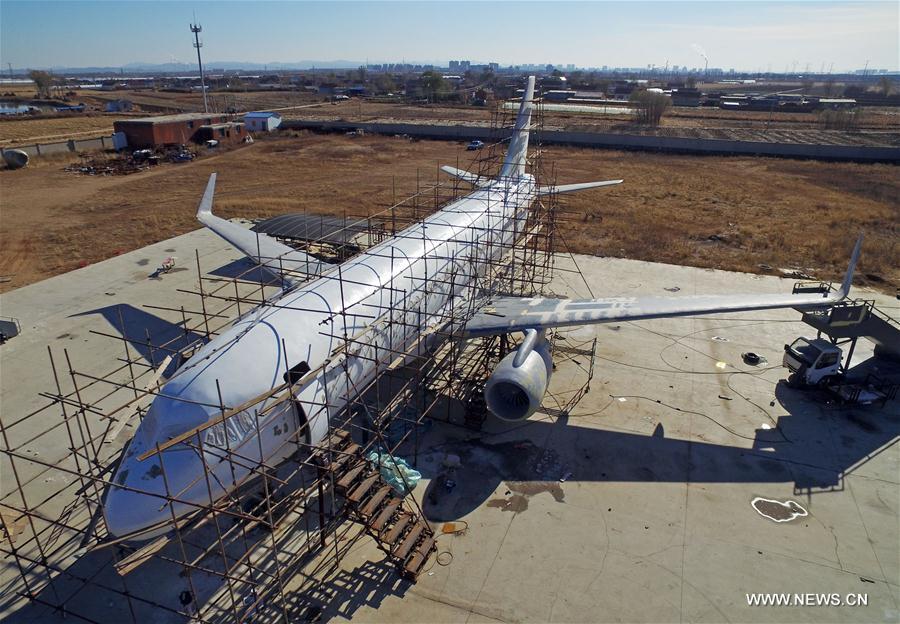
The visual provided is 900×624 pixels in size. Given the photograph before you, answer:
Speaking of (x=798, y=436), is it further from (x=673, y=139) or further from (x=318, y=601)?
(x=673, y=139)

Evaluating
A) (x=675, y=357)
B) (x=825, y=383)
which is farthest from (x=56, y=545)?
(x=825, y=383)

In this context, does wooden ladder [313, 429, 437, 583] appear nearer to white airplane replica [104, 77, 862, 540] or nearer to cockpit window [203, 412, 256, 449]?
white airplane replica [104, 77, 862, 540]

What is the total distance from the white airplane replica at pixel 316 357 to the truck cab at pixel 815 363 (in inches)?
103

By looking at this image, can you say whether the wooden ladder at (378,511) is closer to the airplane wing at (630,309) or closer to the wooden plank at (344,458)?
the wooden plank at (344,458)

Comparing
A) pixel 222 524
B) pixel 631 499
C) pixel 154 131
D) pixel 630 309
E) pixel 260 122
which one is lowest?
pixel 222 524

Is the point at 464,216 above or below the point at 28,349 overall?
above

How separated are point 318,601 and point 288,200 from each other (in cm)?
4104

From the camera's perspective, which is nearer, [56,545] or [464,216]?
[56,545]

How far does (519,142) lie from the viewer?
Answer: 3172 centimetres

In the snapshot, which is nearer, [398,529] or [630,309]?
Result: [398,529]

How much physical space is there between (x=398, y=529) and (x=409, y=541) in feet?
1.27

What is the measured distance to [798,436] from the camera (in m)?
18.8

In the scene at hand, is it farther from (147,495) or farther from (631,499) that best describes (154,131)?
(631,499)

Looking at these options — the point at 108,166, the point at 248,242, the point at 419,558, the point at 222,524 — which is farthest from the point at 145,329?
the point at 108,166
